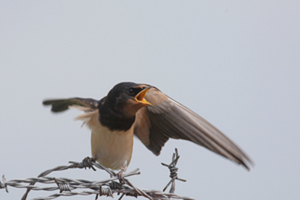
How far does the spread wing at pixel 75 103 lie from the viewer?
2.71 m

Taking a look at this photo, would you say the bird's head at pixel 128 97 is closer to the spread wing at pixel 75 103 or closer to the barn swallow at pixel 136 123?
the barn swallow at pixel 136 123

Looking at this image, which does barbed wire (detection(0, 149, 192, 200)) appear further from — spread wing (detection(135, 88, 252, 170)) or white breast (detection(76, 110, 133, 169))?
white breast (detection(76, 110, 133, 169))

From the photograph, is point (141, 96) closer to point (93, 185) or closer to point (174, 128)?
point (174, 128)

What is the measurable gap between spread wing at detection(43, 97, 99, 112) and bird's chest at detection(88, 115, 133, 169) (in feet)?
0.40

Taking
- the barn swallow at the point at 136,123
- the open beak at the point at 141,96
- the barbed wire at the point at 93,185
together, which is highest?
the open beak at the point at 141,96

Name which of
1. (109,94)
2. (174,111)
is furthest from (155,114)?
(109,94)

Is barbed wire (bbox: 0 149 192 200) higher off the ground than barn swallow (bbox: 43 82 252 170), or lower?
lower

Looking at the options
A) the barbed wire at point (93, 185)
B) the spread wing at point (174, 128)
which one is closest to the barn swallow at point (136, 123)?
the spread wing at point (174, 128)

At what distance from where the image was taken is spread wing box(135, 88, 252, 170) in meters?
2.23

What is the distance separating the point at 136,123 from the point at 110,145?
0.37 m

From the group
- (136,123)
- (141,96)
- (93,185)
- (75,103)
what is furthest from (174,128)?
(93,185)

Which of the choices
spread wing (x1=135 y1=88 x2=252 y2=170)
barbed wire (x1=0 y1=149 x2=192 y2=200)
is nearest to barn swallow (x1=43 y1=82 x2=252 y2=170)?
spread wing (x1=135 y1=88 x2=252 y2=170)

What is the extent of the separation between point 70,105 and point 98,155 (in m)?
0.42

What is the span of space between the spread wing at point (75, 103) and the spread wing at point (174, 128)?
352 mm
